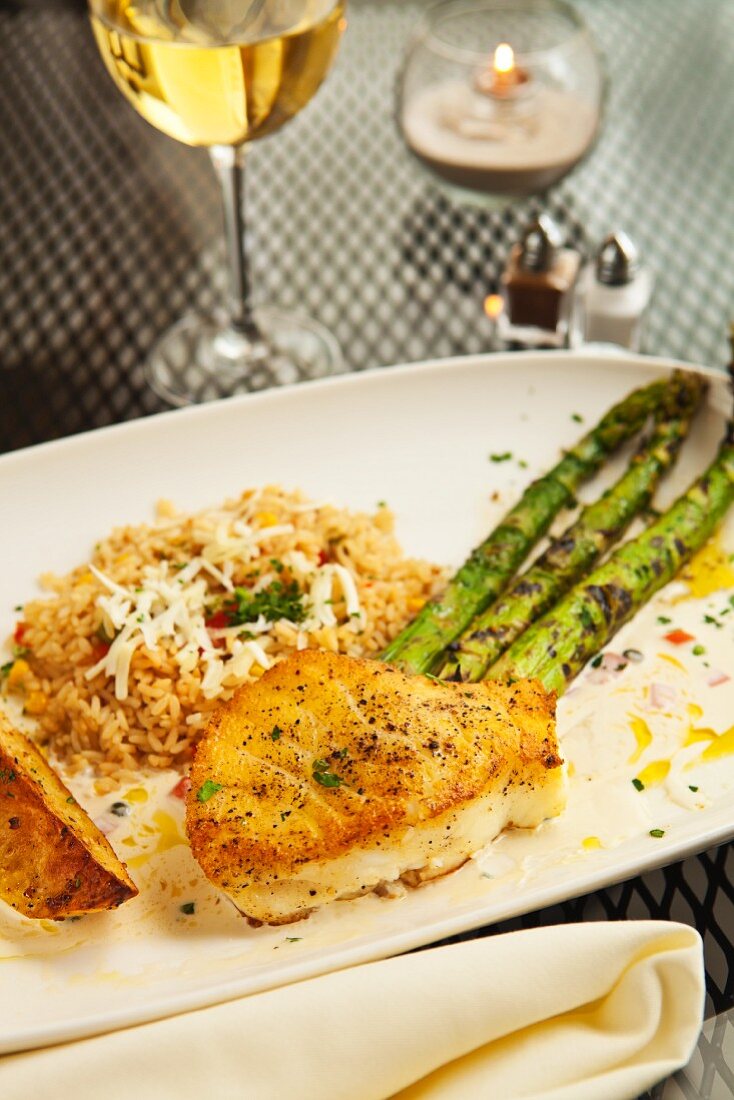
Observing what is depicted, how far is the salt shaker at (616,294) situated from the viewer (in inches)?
168

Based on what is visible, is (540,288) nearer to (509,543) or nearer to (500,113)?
(500,113)

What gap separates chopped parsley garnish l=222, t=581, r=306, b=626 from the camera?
10.2ft

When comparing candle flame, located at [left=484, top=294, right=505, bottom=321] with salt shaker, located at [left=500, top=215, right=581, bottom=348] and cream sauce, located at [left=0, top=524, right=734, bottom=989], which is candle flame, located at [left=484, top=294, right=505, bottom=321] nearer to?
salt shaker, located at [left=500, top=215, right=581, bottom=348]

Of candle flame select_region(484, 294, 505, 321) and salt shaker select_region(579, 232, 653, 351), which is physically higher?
salt shaker select_region(579, 232, 653, 351)

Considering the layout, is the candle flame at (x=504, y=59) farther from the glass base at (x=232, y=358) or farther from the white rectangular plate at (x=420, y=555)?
the white rectangular plate at (x=420, y=555)

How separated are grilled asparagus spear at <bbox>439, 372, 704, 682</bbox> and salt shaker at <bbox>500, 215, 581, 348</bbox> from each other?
0.80 metres

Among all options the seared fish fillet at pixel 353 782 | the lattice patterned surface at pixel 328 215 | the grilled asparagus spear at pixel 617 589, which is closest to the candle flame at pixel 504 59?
the lattice patterned surface at pixel 328 215

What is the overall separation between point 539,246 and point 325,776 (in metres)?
2.44

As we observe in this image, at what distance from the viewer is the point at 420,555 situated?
352 cm

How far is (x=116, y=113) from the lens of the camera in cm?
561

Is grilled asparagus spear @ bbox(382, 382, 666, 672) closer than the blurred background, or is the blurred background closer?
grilled asparagus spear @ bbox(382, 382, 666, 672)

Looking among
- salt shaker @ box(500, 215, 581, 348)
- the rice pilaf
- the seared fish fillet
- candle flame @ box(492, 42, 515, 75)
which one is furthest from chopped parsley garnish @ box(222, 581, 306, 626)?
candle flame @ box(492, 42, 515, 75)

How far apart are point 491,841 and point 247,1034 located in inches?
27.9

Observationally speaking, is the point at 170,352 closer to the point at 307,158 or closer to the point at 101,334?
the point at 101,334
